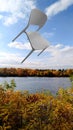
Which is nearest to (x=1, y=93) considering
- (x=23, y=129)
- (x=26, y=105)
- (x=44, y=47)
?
(x=26, y=105)

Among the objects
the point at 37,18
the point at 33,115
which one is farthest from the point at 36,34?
the point at 33,115

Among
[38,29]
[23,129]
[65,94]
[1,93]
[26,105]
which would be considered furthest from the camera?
[38,29]

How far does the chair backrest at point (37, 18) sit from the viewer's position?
12719 millimetres

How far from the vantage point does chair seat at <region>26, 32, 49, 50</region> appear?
12891 millimetres

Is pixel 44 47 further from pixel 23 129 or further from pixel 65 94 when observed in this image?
pixel 23 129

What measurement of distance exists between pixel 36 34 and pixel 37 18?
77 cm

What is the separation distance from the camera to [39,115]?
14.8ft

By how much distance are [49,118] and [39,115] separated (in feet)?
0.51

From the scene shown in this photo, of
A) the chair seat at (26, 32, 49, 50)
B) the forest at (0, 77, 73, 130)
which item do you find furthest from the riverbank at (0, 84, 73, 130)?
the chair seat at (26, 32, 49, 50)

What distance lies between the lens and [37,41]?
1350cm

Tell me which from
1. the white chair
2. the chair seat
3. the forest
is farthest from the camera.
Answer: the chair seat

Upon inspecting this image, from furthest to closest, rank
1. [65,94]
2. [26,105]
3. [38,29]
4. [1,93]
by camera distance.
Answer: [38,29], [65,94], [1,93], [26,105]

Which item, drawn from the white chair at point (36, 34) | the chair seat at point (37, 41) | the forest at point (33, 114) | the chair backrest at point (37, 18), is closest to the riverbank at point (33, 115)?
the forest at point (33, 114)

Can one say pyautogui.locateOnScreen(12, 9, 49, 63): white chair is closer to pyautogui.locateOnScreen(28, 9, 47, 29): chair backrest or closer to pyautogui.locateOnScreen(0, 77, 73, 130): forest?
pyautogui.locateOnScreen(28, 9, 47, 29): chair backrest
